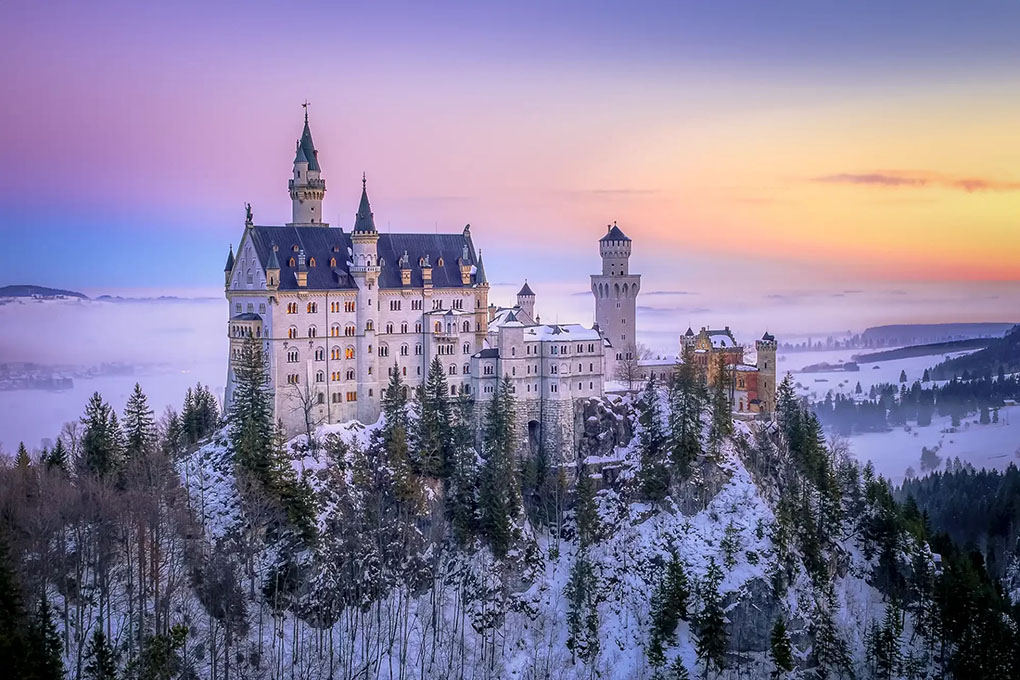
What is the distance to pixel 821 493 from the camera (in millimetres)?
103188

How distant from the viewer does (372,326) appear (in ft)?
336

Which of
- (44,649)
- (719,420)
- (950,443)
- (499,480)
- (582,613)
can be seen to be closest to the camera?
(44,649)

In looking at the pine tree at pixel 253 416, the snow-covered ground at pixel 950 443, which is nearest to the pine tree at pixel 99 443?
the pine tree at pixel 253 416

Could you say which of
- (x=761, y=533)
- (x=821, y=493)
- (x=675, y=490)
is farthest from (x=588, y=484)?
(x=821, y=493)

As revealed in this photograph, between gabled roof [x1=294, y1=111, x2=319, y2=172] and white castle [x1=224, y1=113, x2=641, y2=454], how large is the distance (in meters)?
0.13

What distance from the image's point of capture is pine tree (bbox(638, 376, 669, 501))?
97562 mm

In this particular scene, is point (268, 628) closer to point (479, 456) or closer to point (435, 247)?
point (479, 456)

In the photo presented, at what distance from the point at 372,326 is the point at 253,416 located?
61.6ft

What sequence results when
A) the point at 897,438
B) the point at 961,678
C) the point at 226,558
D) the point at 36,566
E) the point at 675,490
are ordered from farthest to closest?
the point at 897,438 → the point at 675,490 → the point at 961,678 → the point at 226,558 → the point at 36,566

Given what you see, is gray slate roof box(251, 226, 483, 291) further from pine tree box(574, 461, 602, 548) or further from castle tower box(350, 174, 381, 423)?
pine tree box(574, 461, 602, 548)

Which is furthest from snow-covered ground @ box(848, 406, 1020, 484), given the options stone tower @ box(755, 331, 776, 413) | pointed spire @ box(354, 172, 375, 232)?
pointed spire @ box(354, 172, 375, 232)

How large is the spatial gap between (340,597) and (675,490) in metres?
33.0

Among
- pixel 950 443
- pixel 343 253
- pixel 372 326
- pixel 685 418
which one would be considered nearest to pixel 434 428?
pixel 372 326

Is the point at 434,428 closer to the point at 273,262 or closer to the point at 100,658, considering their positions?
the point at 273,262
